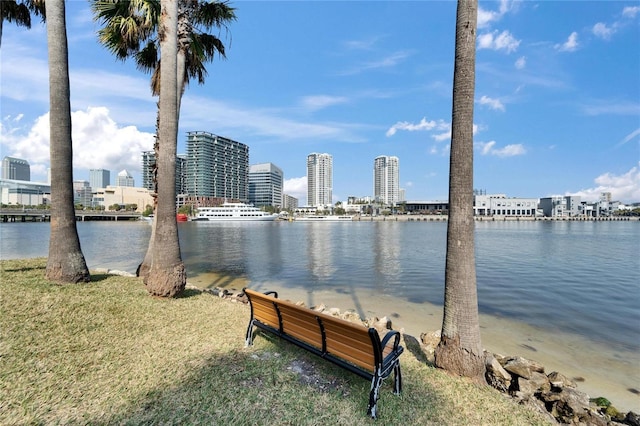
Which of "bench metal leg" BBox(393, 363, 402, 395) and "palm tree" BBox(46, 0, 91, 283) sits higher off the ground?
"palm tree" BBox(46, 0, 91, 283)

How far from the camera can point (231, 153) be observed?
166 meters

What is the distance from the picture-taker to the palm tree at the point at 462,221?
4.32 meters

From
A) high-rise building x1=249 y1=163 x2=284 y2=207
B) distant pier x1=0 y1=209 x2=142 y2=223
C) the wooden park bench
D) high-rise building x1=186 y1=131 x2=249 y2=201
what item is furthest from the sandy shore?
high-rise building x1=249 y1=163 x2=284 y2=207

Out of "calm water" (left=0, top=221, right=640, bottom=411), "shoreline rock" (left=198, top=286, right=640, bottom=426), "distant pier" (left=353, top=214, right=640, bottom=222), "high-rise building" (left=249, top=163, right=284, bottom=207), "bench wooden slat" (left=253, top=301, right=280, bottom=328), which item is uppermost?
"high-rise building" (left=249, top=163, right=284, bottom=207)

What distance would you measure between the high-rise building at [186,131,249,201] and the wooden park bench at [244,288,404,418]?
156 meters

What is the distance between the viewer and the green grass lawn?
123 inches

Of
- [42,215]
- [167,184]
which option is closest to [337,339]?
[167,184]

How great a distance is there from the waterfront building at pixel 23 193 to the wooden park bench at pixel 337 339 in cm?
19209

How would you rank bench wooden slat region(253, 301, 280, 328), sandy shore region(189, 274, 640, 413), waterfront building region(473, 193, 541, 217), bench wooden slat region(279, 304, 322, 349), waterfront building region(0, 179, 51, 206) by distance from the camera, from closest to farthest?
bench wooden slat region(279, 304, 322, 349) → bench wooden slat region(253, 301, 280, 328) → sandy shore region(189, 274, 640, 413) → waterfront building region(473, 193, 541, 217) → waterfront building region(0, 179, 51, 206)

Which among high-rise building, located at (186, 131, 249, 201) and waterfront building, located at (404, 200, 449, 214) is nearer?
high-rise building, located at (186, 131, 249, 201)

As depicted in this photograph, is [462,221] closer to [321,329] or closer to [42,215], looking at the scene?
[321,329]

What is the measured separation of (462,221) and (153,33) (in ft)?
37.9

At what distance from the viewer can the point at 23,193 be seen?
511 feet

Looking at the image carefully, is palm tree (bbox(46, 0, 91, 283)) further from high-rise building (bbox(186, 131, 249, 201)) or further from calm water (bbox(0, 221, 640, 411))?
high-rise building (bbox(186, 131, 249, 201))
